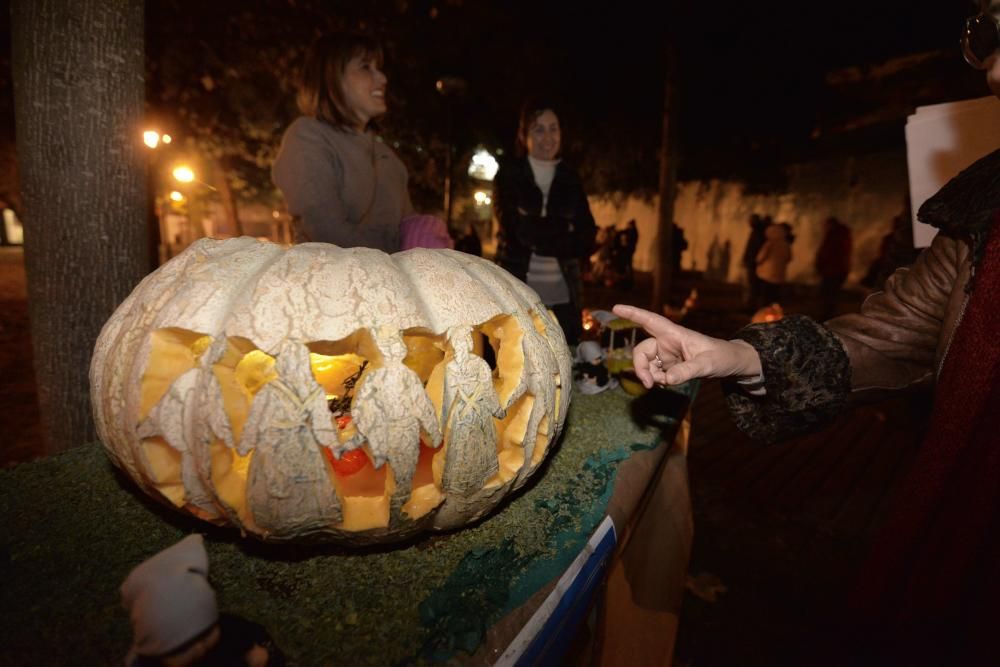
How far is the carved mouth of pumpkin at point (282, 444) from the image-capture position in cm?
108

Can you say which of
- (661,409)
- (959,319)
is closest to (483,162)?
(661,409)

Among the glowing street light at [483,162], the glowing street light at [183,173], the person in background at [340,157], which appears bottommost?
the person in background at [340,157]

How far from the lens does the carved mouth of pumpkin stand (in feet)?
3.54

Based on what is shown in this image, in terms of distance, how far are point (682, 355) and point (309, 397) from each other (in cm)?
101

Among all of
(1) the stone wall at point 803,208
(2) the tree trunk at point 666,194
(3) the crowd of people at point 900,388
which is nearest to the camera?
(3) the crowd of people at point 900,388

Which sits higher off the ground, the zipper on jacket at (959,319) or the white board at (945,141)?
the white board at (945,141)

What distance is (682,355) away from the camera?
1351 mm

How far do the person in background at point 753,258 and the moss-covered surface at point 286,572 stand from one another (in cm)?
1046

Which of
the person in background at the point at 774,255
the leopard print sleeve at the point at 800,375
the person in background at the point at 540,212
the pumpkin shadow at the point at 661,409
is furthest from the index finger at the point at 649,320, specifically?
the person in background at the point at 774,255

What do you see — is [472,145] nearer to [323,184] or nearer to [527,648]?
[323,184]

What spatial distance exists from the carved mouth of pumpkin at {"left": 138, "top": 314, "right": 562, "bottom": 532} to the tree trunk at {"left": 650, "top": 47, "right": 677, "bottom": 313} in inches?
305

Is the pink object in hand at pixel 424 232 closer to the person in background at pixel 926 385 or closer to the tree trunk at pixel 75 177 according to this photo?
the person in background at pixel 926 385

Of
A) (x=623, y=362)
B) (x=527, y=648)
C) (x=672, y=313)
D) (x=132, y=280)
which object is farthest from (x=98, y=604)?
(x=672, y=313)

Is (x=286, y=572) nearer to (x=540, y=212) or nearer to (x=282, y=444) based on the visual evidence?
(x=282, y=444)
